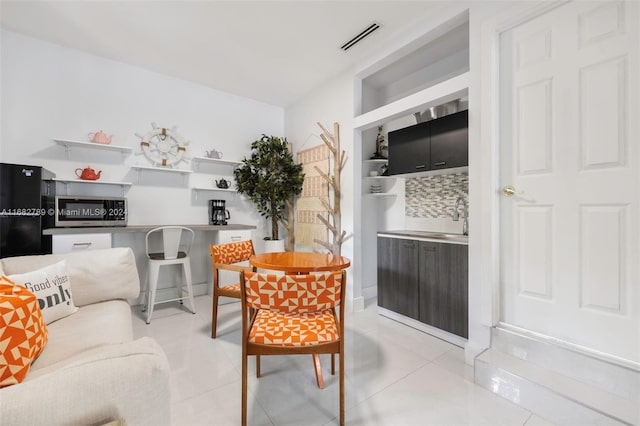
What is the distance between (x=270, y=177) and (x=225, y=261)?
5.18ft

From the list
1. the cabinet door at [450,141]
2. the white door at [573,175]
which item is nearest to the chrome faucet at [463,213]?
the cabinet door at [450,141]

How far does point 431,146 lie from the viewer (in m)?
2.77

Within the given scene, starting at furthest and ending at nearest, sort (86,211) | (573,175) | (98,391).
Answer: (86,211) → (573,175) → (98,391)

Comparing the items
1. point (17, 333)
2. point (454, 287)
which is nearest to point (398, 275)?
point (454, 287)

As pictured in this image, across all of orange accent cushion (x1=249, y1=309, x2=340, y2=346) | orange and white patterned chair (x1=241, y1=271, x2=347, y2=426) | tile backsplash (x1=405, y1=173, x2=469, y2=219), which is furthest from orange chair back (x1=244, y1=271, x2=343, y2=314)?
tile backsplash (x1=405, y1=173, x2=469, y2=219)

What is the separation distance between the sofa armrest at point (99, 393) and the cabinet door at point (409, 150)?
277 cm

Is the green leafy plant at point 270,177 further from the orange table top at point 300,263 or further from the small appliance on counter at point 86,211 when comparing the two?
the orange table top at point 300,263

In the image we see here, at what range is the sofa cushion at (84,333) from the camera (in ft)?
3.85

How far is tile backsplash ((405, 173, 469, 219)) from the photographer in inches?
115

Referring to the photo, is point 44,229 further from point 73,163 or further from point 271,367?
point 271,367

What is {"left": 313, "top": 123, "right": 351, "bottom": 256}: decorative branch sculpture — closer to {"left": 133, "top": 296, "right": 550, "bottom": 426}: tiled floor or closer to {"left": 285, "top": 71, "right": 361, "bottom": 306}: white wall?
{"left": 285, "top": 71, "right": 361, "bottom": 306}: white wall

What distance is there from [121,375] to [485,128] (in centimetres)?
238

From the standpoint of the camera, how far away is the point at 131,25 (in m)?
2.53

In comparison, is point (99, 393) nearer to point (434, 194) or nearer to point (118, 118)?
point (434, 194)
